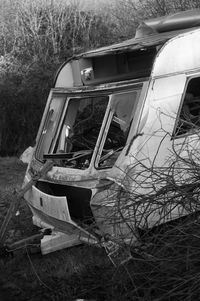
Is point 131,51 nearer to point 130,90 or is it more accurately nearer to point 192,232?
point 130,90

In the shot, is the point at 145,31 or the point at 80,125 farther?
the point at 145,31

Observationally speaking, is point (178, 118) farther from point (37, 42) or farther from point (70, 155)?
point (37, 42)

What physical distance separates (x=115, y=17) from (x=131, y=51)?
405 inches

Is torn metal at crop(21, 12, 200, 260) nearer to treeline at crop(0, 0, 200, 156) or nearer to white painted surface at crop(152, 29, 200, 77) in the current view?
white painted surface at crop(152, 29, 200, 77)

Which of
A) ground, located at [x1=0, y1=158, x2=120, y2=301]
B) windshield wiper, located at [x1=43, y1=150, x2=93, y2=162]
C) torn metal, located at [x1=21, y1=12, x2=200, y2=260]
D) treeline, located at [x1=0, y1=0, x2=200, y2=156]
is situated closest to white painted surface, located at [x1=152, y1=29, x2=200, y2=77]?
torn metal, located at [x1=21, y1=12, x2=200, y2=260]

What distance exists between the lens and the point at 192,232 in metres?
3.70

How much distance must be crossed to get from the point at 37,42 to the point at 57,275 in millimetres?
10818

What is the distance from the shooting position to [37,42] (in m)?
15.3

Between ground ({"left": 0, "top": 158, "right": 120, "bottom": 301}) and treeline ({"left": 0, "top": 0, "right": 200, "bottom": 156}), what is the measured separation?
8.01 meters

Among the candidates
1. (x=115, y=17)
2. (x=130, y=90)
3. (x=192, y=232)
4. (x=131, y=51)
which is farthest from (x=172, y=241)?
(x=115, y=17)

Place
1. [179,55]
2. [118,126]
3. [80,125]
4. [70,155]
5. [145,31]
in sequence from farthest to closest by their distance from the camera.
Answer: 1. [145,31]
2. [80,125]
3. [70,155]
4. [118,126]
5. [179,55]

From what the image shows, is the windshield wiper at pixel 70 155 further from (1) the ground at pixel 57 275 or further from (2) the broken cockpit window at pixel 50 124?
(1) the ground at pixel 57 275

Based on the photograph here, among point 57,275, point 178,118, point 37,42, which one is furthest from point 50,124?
point 37,42

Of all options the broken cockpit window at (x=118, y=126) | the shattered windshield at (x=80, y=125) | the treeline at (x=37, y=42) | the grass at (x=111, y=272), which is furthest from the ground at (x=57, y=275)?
the treeline at (x=37, y=42)
